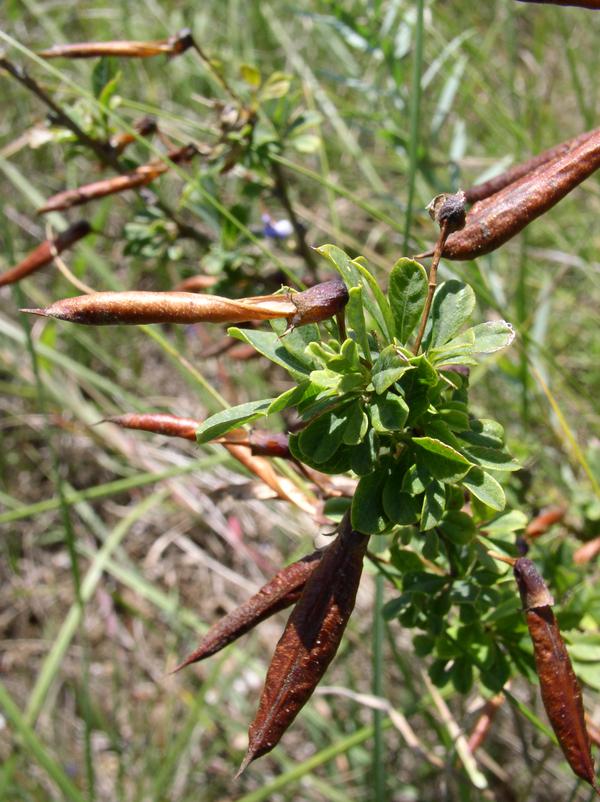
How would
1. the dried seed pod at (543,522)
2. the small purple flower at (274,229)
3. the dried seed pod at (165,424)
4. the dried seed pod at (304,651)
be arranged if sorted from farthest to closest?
the small purple flower at (274,229) < the dried seed pod at (543,522) < the dried seed pod at (165,424) < the dried seed pod at (304,651)

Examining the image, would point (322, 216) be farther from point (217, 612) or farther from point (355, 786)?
point (355, 786)

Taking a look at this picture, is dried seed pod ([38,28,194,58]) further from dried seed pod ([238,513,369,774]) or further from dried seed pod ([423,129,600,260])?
dried seed pod ([238,513,369,774])

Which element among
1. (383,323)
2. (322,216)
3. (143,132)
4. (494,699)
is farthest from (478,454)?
(322,216)

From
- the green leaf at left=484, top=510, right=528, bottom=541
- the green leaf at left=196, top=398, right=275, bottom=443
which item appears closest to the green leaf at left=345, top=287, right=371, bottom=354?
the green leaf at left=196, top=398, right=275, bottom=443

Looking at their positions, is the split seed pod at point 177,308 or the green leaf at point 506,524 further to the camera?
the green leaf at point 506,524

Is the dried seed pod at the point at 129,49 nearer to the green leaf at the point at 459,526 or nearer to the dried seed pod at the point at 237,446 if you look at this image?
the dried seed pod at the point at 237,446

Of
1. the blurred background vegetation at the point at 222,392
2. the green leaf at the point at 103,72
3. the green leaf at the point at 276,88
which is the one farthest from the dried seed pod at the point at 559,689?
the green leaf at the point at 103,72
